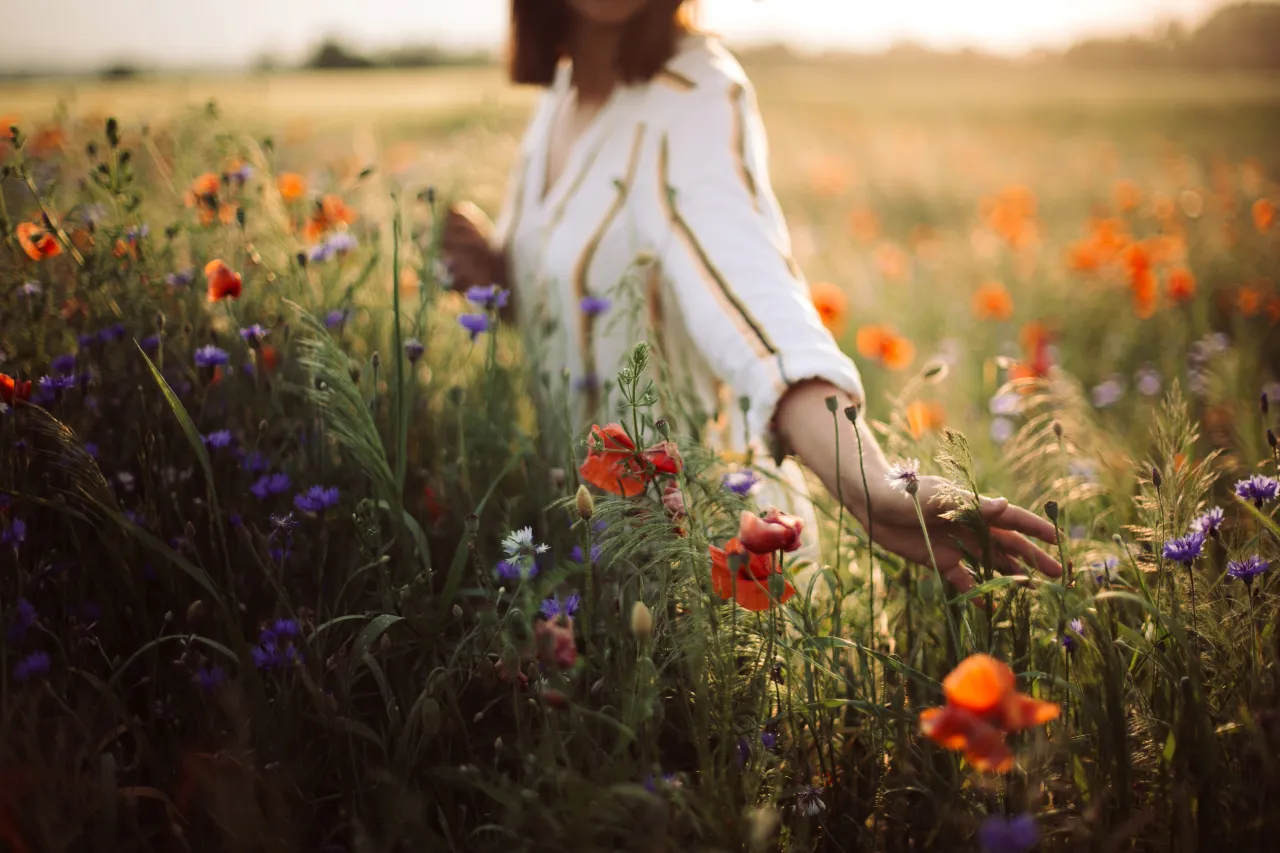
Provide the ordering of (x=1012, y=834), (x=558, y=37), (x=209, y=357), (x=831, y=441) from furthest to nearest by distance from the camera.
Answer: (x=558, y=37)
(x=209, y=357)
(x=831, y=441)
(x=1012, y=834)

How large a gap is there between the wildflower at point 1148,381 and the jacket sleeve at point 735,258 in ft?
5.00

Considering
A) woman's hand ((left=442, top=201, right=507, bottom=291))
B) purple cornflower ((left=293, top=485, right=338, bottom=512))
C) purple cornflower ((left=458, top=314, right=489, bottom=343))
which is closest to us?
purple cornflower ((left=293, top=485, right=338, bottom=512))

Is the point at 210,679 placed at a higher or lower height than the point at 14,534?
lower

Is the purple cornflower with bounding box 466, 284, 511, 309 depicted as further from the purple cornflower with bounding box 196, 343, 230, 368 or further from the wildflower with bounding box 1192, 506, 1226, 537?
the wildflower with bounding box 1192, 506, 1226, 537

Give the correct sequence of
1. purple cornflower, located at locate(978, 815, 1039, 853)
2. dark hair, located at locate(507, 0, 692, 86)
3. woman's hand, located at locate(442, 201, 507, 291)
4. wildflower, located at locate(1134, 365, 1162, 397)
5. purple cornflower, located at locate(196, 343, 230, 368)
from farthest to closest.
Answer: wildflower, located at locate(1134, 365, 1162, 397), woman's hand, located at locate(442, 201, 507, 291), dark hair, located at locate(507, 0, 692, 86), purple cornflower, located at locate(196, 343, 230, 368), purple cornflower, located at locate(978, 815, 1039, 853)

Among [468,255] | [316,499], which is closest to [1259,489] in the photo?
[316,499]

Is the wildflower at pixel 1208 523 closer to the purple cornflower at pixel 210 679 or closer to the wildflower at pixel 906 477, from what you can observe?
the wildflower at pixel 906 477

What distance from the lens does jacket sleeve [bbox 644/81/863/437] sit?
138cm

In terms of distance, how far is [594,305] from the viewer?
6.04 feet

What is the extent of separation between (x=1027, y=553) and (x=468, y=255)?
156 centimetres

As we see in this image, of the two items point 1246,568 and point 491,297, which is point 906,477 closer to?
point 1246,568

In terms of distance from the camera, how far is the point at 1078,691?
1.04 metres

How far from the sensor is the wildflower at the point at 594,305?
1.84 m

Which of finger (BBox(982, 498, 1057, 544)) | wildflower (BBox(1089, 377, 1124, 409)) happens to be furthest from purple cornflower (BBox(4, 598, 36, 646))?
wildflower (BBox(1089, 377, 1124, 409))
